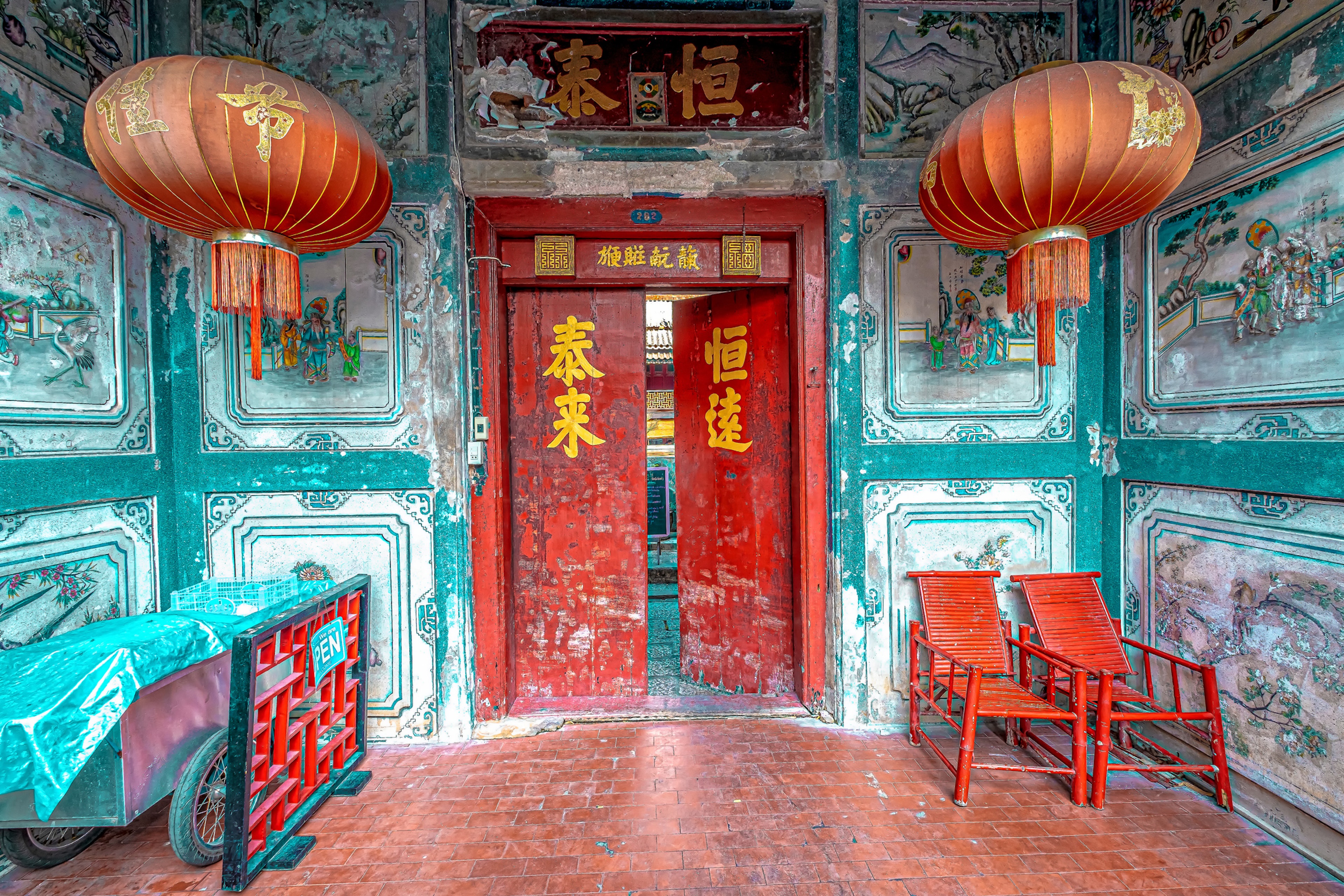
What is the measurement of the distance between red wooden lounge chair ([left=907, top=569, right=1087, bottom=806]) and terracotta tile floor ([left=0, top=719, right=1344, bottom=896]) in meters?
0.18

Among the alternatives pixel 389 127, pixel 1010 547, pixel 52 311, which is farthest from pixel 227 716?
pixel 1010 547

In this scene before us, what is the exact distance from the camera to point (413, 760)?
305 cm

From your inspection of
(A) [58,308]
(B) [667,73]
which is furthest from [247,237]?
(B) [667,73]

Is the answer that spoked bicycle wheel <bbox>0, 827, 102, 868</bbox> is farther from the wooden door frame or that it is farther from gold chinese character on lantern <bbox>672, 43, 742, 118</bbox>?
gold chinese character on lantern <bbox>672, 43, 742, 118</bbox>

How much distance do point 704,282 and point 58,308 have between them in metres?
3.38

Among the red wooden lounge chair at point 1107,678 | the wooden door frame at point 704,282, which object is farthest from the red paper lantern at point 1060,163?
the red wooden lounge chair at point 1107,678

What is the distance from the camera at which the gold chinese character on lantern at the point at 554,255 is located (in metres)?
3.40

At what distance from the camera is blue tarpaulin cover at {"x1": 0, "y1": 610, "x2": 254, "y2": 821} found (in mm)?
1727

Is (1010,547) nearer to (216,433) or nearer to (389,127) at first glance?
(389,127)

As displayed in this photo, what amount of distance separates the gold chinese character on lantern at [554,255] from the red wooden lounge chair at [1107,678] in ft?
11.1

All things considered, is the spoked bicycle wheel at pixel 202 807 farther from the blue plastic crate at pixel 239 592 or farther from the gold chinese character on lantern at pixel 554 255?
the gold chinese character on lantern at pixel 554 255

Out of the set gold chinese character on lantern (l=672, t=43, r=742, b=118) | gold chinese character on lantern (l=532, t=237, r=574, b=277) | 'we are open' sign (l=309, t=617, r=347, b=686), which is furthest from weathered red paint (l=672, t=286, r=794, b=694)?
'we are open' sign (l=309, t=617, r=347, b=686)

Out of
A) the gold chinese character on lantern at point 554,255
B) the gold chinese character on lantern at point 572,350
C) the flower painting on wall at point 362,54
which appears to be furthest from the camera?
the gold chinese character on lantern at point 572,350

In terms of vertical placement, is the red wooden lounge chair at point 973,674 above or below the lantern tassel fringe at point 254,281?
below
